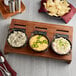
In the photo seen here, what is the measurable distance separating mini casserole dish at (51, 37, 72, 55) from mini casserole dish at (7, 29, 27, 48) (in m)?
0.23

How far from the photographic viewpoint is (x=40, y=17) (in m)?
1.79

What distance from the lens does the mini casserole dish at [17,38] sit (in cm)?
151

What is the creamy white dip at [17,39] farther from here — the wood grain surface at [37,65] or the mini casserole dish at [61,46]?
the mini casserole dish at [61,46]

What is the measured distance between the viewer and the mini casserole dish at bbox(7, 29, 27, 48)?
1514 millimetres

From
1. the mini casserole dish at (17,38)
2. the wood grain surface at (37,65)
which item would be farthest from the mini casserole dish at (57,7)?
the mini casserole dish at (17,38)

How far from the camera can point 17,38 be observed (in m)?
1.54

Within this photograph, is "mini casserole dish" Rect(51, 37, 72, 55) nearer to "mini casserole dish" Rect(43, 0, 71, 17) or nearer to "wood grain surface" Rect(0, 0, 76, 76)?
"wood grain surface" Rect(0, 0, 76, 76)

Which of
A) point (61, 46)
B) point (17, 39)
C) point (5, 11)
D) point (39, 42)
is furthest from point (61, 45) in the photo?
point (5, 11)

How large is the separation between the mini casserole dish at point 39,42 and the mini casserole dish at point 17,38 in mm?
56

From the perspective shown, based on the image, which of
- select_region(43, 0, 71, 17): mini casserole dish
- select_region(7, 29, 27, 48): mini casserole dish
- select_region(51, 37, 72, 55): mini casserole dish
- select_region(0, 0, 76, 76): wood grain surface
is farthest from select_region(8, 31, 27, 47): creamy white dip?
select_region(43, 0, 71, 17): mini casserole dish

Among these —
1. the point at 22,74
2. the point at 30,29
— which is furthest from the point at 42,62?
the point at 30,29

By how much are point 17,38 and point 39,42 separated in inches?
6.8

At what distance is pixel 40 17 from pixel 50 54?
1.36 feet

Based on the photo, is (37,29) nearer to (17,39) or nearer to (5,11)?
(17,39)
